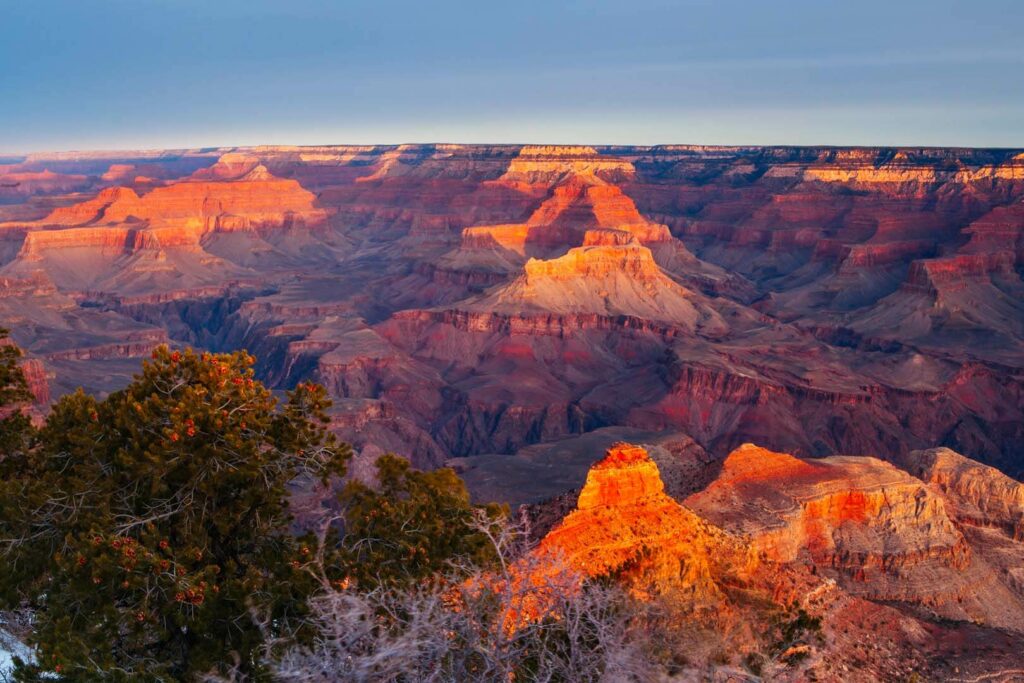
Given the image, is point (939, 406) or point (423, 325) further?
point (423, 325)

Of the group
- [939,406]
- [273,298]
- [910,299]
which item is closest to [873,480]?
[939,406]

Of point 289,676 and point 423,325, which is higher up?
point 289,676

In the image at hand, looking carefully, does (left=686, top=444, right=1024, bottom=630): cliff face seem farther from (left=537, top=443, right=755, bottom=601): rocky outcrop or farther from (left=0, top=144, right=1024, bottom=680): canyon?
(left=537, top=443, right=755, bottom=601): rocky outcrop

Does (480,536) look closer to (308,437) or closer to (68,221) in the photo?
(308,437)

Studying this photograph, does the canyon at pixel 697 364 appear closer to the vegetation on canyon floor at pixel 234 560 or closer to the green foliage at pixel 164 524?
the vegetation on canyon floor at pixel 234 560

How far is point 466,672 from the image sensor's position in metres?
15.1

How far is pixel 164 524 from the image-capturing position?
760 inches

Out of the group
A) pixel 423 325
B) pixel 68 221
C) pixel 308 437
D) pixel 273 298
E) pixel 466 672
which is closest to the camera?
pixel 466 672

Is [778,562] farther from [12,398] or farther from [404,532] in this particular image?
[12,398]

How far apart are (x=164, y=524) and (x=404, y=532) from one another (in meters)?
5.11

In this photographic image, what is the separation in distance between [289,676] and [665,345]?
9816 cm

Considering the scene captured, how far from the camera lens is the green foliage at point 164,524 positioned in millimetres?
17047

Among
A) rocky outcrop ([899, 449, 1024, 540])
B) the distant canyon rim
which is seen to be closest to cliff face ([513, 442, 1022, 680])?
rocky outcrop ([899, 449, 1024, 540])

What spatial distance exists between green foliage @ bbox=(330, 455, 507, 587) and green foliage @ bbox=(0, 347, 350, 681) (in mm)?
1247
